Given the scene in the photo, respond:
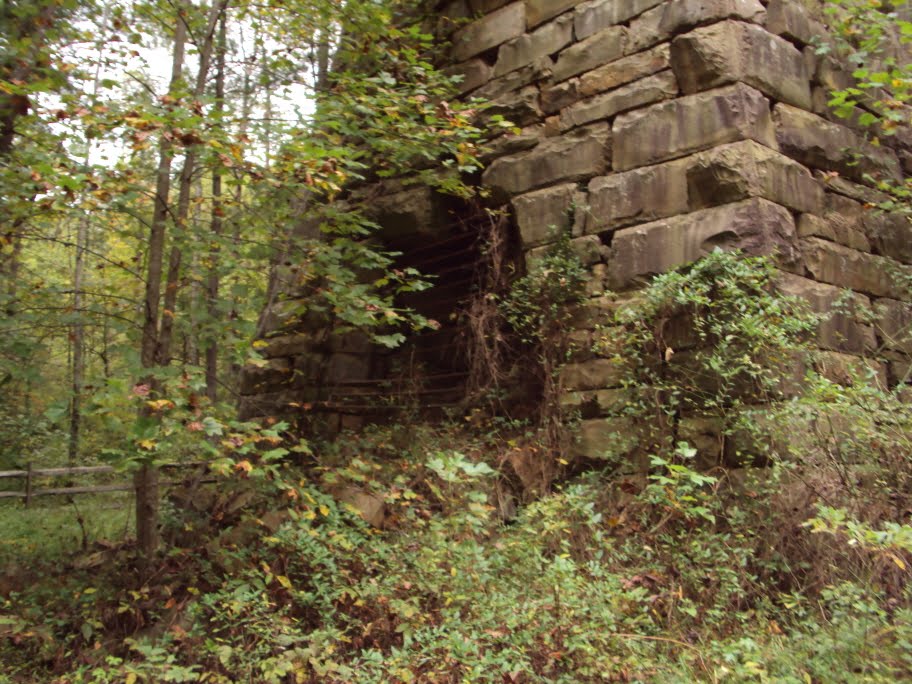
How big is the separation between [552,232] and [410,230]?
1573 millimetres

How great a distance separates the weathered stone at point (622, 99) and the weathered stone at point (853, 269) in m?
1.33

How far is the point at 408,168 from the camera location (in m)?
5.09

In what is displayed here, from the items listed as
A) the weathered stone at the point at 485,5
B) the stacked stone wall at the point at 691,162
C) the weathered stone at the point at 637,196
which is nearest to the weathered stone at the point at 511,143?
the stacked stone wall at the point at 691,162

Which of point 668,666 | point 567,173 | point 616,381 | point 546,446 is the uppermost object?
point 567,173

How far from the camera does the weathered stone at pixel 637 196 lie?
429 cm

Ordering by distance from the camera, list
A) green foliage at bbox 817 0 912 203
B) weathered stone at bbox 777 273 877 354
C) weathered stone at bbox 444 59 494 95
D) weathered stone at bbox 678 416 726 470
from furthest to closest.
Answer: weathered stone at bbox 444 59 494 95 < green foliage at bbox 817 0 912 203 < weathered stone at bbox 777 273 877 354 < weathered stone at bbox 678 416 726 470

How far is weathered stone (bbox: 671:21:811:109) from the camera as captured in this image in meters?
4.23

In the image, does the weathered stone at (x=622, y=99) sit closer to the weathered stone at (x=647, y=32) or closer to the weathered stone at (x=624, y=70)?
the weathered stone at (x=624, y=70)

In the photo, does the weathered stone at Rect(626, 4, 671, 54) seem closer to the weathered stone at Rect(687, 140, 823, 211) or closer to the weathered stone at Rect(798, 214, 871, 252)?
the weathered stone at Rect(687, 140, 823, 211)

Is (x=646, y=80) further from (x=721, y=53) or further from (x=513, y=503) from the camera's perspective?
(x=513, y=503)

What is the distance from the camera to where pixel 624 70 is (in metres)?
4.70

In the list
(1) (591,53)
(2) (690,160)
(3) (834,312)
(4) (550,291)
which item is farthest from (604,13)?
(3) (834,312)

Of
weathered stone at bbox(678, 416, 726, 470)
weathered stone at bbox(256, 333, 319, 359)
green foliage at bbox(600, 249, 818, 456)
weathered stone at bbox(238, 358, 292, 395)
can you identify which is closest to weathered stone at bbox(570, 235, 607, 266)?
green foliage at bbox(600, 249, 818, 456)

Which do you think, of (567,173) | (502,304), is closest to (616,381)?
(502,304)
